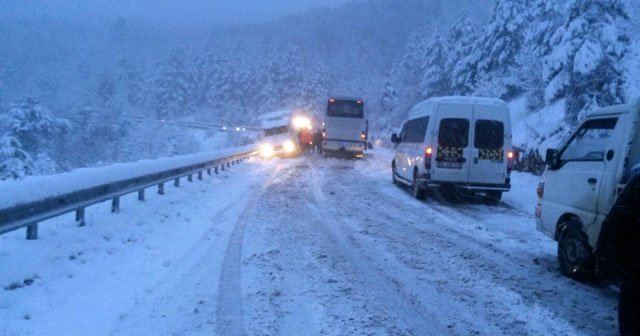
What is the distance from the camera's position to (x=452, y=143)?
499 inches

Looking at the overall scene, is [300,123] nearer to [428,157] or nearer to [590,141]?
[428,157]

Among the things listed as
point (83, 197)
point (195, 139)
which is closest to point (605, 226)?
point (83, 197)

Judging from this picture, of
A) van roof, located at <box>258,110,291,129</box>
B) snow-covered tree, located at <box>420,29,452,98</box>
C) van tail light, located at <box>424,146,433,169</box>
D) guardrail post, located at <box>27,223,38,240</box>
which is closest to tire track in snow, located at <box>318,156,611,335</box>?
van tail light, located at <box>424,146,433,169</box>

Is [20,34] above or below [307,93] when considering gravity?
above

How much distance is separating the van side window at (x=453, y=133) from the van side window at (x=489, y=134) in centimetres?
29

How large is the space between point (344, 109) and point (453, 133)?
745 inches

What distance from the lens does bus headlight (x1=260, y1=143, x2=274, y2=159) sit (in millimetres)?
30702

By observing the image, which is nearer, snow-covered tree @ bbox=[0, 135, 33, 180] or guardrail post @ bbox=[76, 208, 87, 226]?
guardrail post @ bbox=[76, 208, 87, 226]

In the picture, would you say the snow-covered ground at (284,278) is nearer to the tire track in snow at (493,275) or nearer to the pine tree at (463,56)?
the tire track in snow at (493,275)

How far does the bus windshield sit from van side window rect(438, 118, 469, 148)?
18.8 m

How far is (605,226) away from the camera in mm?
2732

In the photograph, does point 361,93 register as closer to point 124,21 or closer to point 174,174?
point 124,21

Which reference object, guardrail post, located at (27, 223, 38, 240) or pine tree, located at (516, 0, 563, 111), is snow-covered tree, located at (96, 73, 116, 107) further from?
guardrail post, located at (27, 223, 38, 240)

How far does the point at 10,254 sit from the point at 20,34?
200276mm
